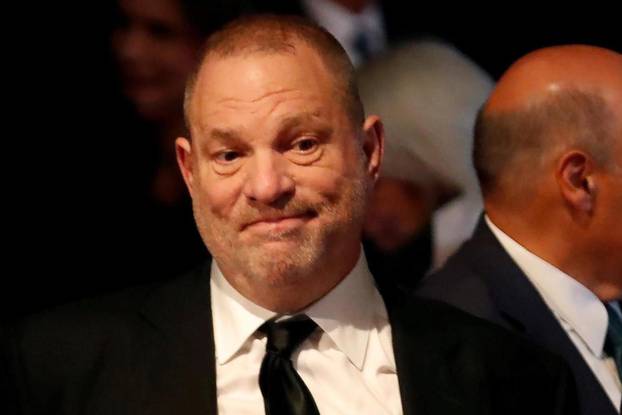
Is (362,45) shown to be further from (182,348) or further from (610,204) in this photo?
(182,348)

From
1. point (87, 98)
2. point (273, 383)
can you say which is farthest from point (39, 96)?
point (273, 383)

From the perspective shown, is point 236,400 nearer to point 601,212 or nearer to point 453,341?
point 453,341

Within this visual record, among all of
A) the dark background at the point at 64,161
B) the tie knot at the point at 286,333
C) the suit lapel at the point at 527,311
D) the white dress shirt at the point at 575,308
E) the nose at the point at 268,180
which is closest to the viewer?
the nose at the point at 268,180

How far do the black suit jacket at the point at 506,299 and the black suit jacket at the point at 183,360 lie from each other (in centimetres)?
15

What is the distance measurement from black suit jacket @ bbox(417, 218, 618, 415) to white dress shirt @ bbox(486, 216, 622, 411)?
0.05 m

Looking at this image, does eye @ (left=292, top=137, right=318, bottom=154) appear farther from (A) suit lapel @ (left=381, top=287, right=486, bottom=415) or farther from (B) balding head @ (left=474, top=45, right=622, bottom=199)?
(B) balding head @ (left=474, top=45, right=622, bottom=199)

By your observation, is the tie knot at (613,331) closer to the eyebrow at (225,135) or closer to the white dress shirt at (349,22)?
the eyebrow at (225,135)

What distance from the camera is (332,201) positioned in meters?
2.42

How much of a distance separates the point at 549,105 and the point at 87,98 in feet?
3.81

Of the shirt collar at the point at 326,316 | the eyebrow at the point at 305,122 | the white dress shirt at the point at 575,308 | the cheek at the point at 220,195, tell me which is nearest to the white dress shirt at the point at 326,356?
the shirt collar at the point at 326,316

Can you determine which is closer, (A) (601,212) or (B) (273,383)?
(B) (273,383)

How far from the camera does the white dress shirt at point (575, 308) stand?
9.40 feet

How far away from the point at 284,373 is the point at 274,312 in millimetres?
116

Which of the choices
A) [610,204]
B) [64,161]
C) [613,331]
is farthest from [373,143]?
[64,161]
